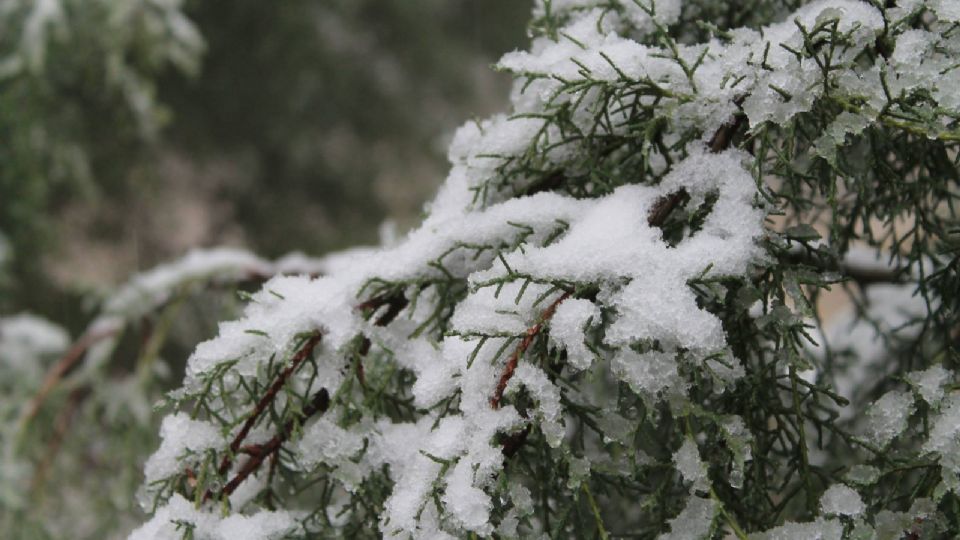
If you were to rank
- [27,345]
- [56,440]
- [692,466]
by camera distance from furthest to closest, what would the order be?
[27,345], [56,440], [692,466]

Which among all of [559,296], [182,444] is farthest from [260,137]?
[559,296]

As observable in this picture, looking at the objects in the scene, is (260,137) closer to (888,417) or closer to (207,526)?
(207,526)

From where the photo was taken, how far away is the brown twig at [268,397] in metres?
1.00

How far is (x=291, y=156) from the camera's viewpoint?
5473mm

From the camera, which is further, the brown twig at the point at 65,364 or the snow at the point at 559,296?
the brown twig at the point at 65,364

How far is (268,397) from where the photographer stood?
1.01 meters

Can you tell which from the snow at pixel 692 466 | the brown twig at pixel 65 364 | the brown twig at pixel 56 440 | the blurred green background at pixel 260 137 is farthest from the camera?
the blurred green background at pixel 260 137

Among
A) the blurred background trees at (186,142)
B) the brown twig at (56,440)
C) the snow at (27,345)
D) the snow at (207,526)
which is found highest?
the blurred background trees at (186,142)

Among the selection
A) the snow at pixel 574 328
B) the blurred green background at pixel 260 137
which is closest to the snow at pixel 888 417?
the snow at pixel 574 328

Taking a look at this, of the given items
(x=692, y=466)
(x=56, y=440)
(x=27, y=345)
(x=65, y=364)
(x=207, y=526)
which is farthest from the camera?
(x=27, y=345)

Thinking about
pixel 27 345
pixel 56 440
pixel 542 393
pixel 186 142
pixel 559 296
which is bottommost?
pixel 542 393

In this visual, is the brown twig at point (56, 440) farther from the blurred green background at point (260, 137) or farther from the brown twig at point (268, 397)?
the blurred green background at point (260, 137)

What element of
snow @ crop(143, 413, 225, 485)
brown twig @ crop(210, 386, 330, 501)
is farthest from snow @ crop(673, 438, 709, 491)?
snow @ crop(143, 413, 225, 485)

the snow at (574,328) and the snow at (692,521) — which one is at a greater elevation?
the snow at (574,328)
